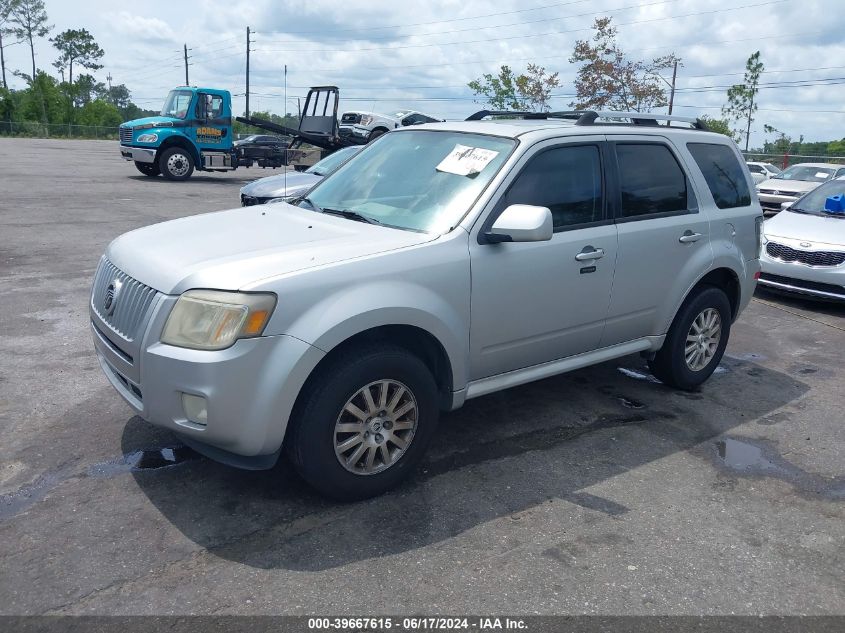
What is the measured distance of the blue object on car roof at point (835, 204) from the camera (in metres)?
9.61

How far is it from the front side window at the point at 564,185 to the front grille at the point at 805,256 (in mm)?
5309

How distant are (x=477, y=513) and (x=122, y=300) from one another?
2047 millimetres

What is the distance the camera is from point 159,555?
10.8 feet

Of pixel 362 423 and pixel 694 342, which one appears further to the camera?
pixel 694 342

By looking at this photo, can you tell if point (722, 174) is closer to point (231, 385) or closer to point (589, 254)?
point (589, 254)

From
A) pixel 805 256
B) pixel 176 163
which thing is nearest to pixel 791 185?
pixel 805 256

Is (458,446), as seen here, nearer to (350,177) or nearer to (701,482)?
(701,482)

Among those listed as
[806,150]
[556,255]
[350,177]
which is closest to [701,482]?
[556,255]

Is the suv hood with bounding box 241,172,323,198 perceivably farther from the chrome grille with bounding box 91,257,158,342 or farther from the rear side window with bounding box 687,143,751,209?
the chrome grille with bounding box 91,257,158,342

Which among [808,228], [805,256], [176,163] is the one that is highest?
[176,163]

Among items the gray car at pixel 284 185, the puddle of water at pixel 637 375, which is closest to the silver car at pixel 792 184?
the gray car at pixel 284 185

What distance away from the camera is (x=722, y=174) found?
567 cm

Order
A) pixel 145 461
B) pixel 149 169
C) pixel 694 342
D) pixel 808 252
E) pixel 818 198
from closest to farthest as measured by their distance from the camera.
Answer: pixel 145 461, pixel 694 342, pixel 808 252, pixel 818 198, pixel 149 169

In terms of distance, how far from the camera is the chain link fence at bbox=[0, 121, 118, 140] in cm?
5948
